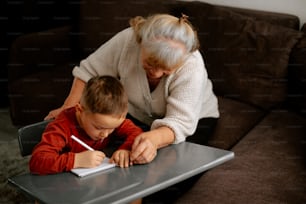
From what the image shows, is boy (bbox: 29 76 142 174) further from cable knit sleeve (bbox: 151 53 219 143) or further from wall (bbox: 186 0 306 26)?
wall (bbox: 186 0 306 26)

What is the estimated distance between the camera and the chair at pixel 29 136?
1.52m

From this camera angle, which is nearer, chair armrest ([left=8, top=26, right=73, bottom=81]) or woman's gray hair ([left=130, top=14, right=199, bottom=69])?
woman's gray hair ([left=130, top=14, right=199, bottom=69])

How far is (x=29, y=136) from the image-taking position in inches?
60.3

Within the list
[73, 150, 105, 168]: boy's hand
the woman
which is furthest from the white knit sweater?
[73, 150, 105, 168]: boy's hand

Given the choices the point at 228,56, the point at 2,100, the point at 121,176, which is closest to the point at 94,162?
the point at 121,176

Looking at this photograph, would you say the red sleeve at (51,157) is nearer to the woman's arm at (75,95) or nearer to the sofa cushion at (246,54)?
the woman's arm at (75,95)

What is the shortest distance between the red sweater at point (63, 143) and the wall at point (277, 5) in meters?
1.38

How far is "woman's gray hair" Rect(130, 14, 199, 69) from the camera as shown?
157 centimetres

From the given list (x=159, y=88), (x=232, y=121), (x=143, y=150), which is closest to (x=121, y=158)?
(x=143, y=150)

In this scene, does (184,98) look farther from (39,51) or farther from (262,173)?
(39,51)

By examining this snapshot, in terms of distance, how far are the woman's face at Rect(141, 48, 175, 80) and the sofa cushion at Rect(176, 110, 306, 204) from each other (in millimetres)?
404

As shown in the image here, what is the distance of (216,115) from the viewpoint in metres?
2.06

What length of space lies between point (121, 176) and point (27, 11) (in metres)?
2.26

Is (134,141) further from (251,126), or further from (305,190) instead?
(251,126)
